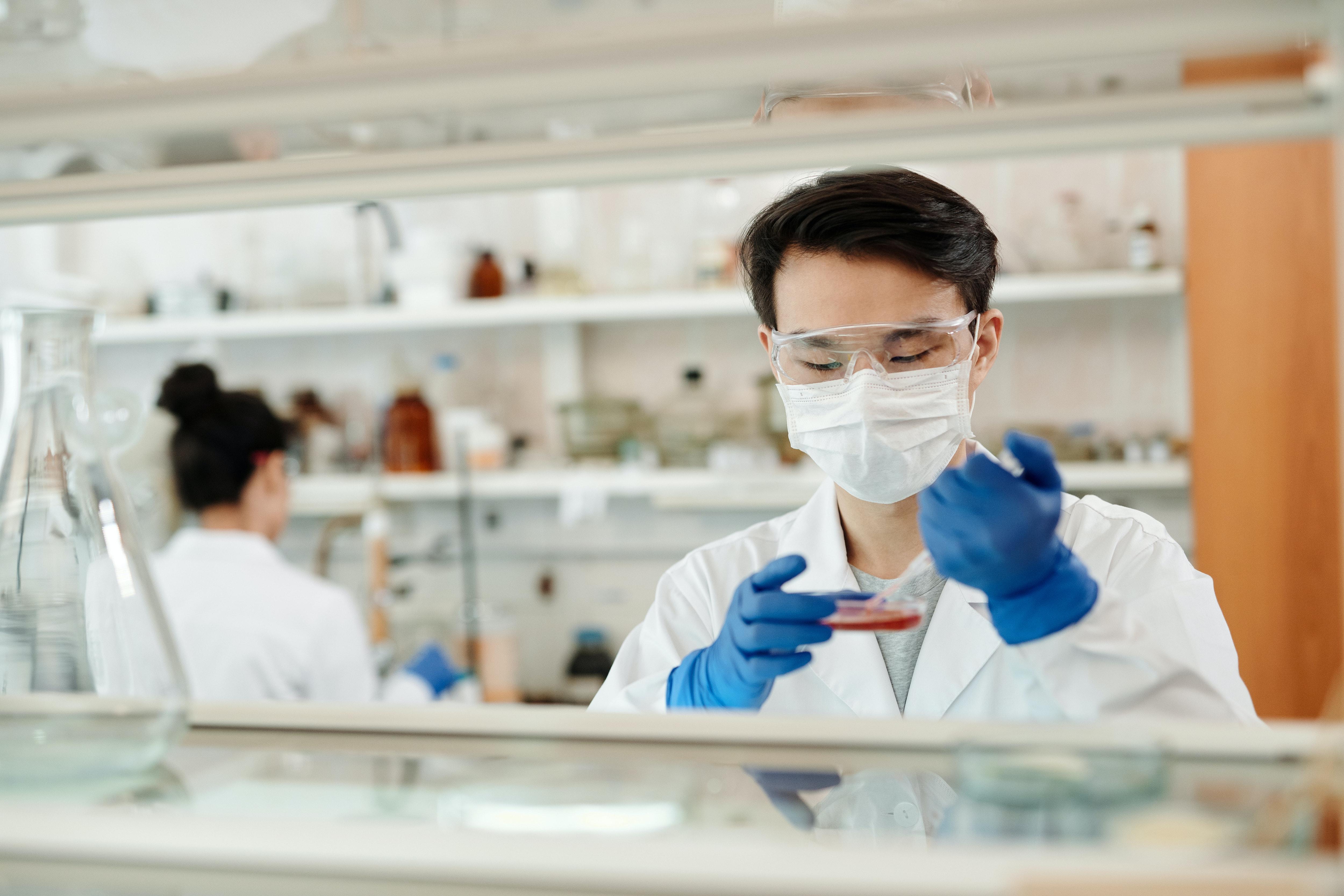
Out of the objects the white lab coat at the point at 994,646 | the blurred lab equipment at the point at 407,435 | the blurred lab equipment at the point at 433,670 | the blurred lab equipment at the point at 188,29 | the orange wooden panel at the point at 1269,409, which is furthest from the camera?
the blurred lab equipment at the point at 407,435

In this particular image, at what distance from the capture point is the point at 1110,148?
0.47 metres

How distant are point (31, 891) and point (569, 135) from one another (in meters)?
0.46

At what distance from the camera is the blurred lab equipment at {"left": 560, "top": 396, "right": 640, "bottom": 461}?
112 inches

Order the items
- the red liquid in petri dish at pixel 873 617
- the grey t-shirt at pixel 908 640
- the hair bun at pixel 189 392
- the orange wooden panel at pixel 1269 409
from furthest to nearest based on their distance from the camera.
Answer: the orange wooden panel at pixel 1269 409 < the hair bun at pixel 189 392 < the grey t-shirt at pixel 908 640 < the red liquid in petri dish at pixel 873 617

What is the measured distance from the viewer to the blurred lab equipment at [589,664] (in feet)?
9.45

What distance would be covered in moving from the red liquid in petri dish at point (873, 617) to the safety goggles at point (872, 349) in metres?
0.28

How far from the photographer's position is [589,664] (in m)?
2.89

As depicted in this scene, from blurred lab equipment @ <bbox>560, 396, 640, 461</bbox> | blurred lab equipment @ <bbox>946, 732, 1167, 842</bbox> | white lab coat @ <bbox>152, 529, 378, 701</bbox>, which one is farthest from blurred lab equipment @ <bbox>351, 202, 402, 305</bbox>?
blurred lab equipment @ <bbox>946, 732, 1167, 842</bbox>

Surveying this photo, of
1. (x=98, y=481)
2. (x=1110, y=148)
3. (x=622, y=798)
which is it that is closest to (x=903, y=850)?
(x=622, y=798)

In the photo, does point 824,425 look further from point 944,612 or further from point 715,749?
point 715,749

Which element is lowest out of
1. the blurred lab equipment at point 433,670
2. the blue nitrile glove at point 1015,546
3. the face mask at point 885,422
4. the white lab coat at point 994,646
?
the blurred lab equipment at point 433,670

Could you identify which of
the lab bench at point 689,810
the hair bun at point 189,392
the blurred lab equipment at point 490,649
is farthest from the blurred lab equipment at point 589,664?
the lab bench at point 689,810

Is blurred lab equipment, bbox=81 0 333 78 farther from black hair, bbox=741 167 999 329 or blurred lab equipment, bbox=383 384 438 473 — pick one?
blurred lab equipment, bbox=383 384 438 473

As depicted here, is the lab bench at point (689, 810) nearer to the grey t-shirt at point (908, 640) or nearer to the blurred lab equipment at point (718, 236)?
the grey t-shirt at point (908, 640)
